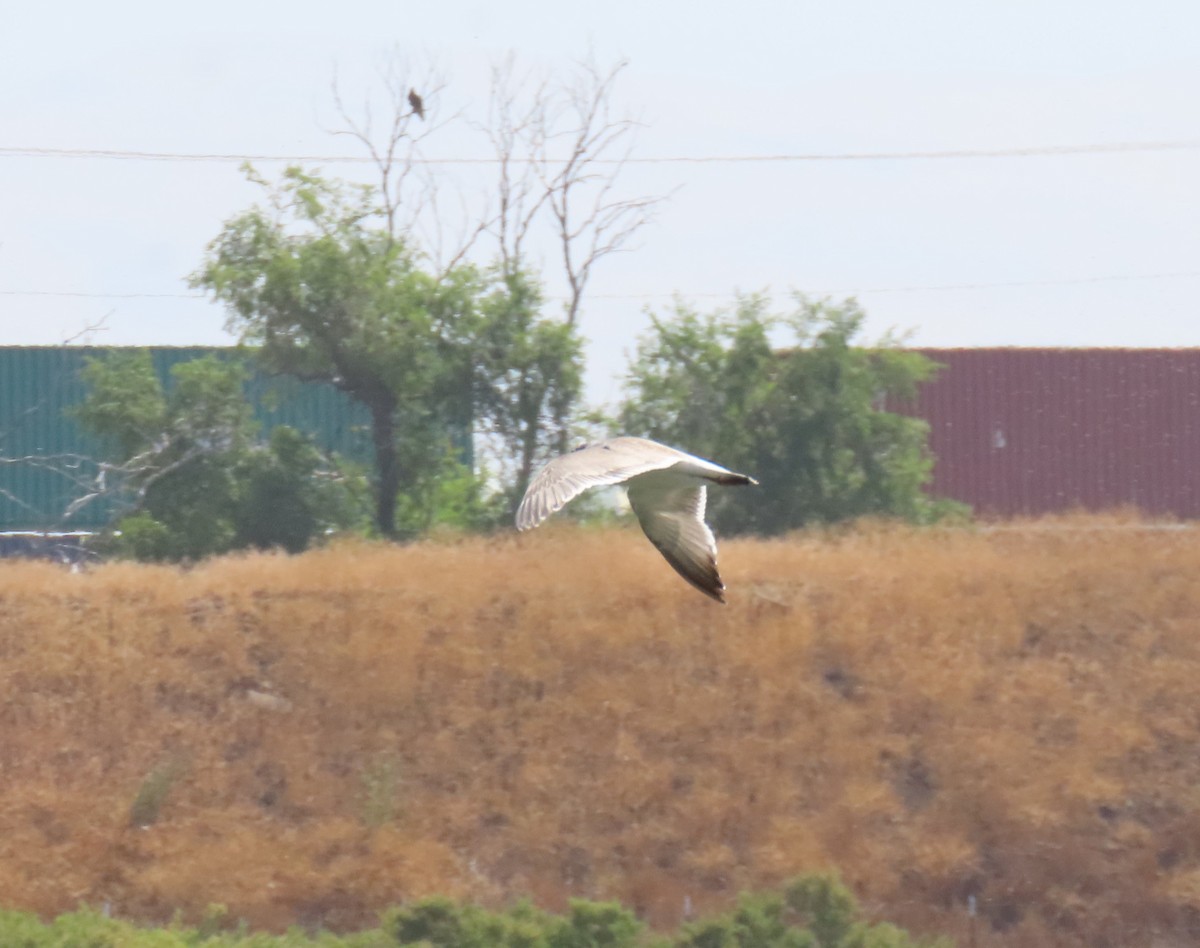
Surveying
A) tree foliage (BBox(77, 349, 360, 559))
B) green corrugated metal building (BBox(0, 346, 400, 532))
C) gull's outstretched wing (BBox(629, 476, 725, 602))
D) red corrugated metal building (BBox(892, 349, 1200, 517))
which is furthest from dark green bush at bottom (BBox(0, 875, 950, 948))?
red corrugated metal building (BBox(892, 349, 1200, 517))

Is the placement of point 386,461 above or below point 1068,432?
below

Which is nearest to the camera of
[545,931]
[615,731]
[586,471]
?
[586,471]

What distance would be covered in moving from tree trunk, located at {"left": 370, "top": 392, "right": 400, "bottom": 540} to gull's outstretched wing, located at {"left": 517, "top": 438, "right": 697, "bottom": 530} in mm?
19986

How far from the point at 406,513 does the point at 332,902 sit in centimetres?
1171

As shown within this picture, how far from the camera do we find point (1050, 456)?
33.0 meters

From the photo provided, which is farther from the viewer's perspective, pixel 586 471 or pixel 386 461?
pixel 386 461

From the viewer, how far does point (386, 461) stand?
2808 cm

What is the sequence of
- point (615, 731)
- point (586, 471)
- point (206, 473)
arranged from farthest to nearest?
point (206, 473) → point (615, 731) → point (586, 471)

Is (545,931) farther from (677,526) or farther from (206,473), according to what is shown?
(206,473)

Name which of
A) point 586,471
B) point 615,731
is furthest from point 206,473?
point 586,471

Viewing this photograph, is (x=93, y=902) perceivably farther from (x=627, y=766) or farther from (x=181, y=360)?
(x=181, y=360)

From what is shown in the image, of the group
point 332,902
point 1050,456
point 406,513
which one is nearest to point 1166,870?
point 332,902

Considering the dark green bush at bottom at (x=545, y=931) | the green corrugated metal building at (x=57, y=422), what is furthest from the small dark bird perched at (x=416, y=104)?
the dark green bush at bottom at (x=545, y=931)

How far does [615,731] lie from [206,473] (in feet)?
31.9
